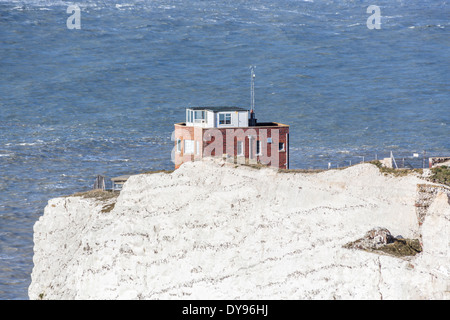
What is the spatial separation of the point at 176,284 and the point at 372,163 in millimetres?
19034

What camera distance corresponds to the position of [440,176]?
66.8 m

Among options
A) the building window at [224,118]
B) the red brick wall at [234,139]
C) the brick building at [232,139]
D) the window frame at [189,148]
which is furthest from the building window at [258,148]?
the window frame at [189,148]

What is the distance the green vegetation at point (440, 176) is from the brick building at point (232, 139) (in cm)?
2081

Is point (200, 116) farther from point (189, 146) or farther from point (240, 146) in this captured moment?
point (240, 146)

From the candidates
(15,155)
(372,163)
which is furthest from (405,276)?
(15,155)

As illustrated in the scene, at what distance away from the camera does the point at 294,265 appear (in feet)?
220

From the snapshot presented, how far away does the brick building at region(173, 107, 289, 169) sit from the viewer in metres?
84.4

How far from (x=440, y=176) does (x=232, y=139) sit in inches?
949

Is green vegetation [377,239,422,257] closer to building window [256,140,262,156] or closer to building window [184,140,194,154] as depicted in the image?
building window [256,140,262,156]

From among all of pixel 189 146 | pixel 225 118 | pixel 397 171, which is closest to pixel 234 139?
pixel 225 118

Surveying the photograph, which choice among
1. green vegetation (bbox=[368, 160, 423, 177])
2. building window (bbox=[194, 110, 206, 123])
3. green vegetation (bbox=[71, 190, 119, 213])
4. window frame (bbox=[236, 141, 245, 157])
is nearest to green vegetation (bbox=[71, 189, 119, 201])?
green vegetation (bbox=[71, 190, 119, 213])

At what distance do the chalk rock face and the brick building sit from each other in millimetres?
6763

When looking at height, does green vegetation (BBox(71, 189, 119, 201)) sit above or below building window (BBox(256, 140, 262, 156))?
below
